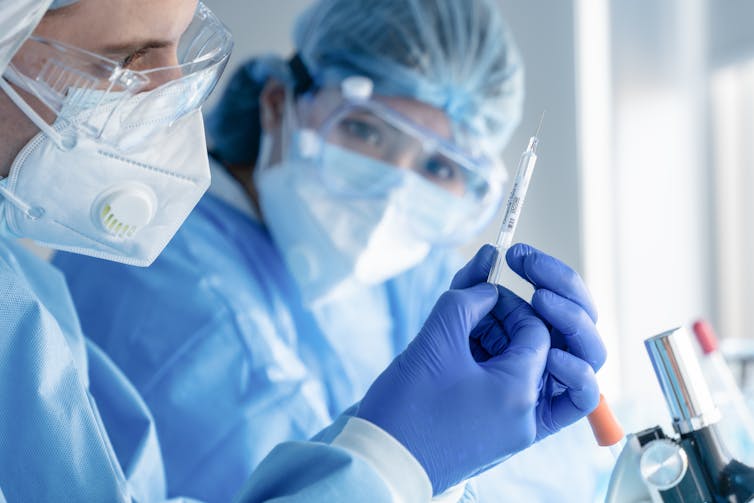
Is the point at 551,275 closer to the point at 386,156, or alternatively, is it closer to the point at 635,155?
the point at 386,156

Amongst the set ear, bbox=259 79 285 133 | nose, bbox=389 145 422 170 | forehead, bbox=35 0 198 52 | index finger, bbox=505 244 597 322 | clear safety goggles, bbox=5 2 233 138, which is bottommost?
index finger, bbox=505 244 597 322

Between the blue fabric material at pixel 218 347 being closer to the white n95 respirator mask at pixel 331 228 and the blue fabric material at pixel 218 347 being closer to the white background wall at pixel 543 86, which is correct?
the white n95 respirator mask at pixel 331 228

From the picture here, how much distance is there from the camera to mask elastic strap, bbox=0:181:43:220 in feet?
2.82

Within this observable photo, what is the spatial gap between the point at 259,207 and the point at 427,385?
3.23 ft

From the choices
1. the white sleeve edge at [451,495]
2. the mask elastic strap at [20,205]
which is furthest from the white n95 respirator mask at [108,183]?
the white sleeve edge at [451,495]

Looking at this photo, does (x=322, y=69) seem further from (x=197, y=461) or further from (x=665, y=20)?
(x=665, y=20)

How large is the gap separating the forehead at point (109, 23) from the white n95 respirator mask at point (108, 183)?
64 mm

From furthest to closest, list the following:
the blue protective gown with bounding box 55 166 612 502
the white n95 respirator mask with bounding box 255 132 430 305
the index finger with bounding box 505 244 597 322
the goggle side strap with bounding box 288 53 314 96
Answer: the goggle side strap with bounding box 288 53 314 96 < the white n95 respirator mask with bounding box 255 132 430 305 < the blue protective gown with bounding box 55 166 612 502 < the index finger with bounding box 505 244 597 322

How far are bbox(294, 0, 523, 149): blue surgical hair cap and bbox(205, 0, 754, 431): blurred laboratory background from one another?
2.33 feet

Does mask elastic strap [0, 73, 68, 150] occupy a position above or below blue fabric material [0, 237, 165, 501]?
above

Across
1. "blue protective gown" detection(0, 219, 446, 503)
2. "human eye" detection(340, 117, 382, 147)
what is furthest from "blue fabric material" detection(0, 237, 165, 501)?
"human eye" detection(340, 117, 382, 147)

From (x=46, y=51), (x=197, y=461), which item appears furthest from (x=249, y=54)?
(x=46, y=51)

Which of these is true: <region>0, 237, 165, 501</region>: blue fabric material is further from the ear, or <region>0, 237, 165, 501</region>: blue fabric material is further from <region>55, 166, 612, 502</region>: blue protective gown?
the ear

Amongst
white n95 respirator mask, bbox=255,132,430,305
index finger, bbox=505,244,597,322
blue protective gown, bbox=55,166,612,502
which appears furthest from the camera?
white n95 respirator mask, bbox=255,132,430,305
